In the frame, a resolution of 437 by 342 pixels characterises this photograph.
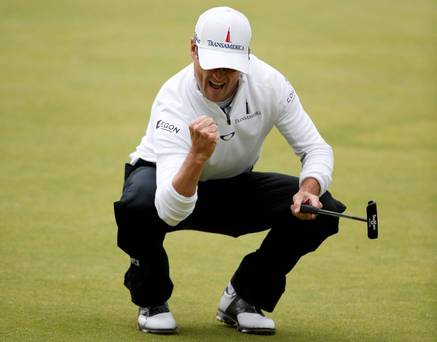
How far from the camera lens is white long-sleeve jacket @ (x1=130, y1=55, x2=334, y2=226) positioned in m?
4.86

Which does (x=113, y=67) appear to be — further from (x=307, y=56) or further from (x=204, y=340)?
(x=204, y=340)

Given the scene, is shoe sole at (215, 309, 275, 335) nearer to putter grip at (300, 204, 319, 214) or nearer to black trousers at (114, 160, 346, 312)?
black trousers at (114, 160, 346, 312)

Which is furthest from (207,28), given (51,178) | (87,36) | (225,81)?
(87,36)

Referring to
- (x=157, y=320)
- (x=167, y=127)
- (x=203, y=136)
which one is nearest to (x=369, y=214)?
(x=203, y=136)

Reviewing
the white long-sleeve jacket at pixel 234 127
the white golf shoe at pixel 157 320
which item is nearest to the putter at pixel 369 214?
the white long-sleeve jacket at pixel 234 127

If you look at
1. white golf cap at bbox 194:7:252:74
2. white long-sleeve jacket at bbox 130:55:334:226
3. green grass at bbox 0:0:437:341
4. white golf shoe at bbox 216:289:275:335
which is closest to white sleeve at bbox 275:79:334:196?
white long-sleeve jacket at bbox 130:55:334:226

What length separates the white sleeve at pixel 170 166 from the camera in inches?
183

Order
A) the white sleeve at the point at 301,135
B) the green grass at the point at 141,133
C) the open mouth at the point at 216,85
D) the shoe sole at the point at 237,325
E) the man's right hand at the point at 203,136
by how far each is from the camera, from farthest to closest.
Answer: the green grass at the point at 141,133 < the shoe sole at the point at 237,325 < the white sleeve at the point at 301,135 < the open mouth at the point at 216,85 < the man's right hand at the point at 203,136

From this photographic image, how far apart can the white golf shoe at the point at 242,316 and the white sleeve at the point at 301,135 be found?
689 mm

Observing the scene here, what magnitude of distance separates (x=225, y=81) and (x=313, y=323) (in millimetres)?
1318

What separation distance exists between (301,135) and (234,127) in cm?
36

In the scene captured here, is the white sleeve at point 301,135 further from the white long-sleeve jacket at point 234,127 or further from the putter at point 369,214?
the putter at point 369,214

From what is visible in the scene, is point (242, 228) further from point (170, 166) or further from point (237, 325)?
point (170, 166)

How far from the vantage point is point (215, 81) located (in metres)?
4.90
